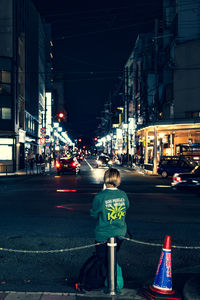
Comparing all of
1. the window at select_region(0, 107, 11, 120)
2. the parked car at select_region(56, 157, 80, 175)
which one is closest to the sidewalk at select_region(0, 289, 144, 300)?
the parked car at select_region(56, 157, 80, 175)

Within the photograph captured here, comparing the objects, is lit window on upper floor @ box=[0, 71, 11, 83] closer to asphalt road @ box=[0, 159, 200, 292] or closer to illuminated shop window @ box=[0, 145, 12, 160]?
illuminated shop window @ box=[0, 145, 12, 160]

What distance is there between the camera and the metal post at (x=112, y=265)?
491cm

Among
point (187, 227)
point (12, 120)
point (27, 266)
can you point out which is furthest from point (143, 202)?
point (12, 120)

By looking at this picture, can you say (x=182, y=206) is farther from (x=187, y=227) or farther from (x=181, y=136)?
(x=181, y=136)

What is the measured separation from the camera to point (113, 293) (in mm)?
5074

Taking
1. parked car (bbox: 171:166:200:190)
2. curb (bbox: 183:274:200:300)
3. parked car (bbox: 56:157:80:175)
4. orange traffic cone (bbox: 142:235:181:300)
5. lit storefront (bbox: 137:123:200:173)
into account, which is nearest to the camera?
curb (bbox: 183:274:200:300)

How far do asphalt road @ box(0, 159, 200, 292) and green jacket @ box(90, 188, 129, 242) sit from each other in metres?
1.14

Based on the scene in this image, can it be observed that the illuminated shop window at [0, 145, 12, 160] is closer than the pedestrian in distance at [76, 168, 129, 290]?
No

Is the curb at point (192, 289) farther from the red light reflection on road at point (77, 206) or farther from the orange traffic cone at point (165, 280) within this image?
the red light reflection on road at point (77, 206)

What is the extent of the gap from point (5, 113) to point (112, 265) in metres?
35.7

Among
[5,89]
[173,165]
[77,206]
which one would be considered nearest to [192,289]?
[77,206]

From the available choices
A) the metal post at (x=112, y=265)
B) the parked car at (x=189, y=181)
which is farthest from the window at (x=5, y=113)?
the metal post at (x=112, y=265)

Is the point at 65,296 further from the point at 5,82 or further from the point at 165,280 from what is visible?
the point at 5,82

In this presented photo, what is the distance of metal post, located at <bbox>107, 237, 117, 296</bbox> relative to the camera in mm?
4910
